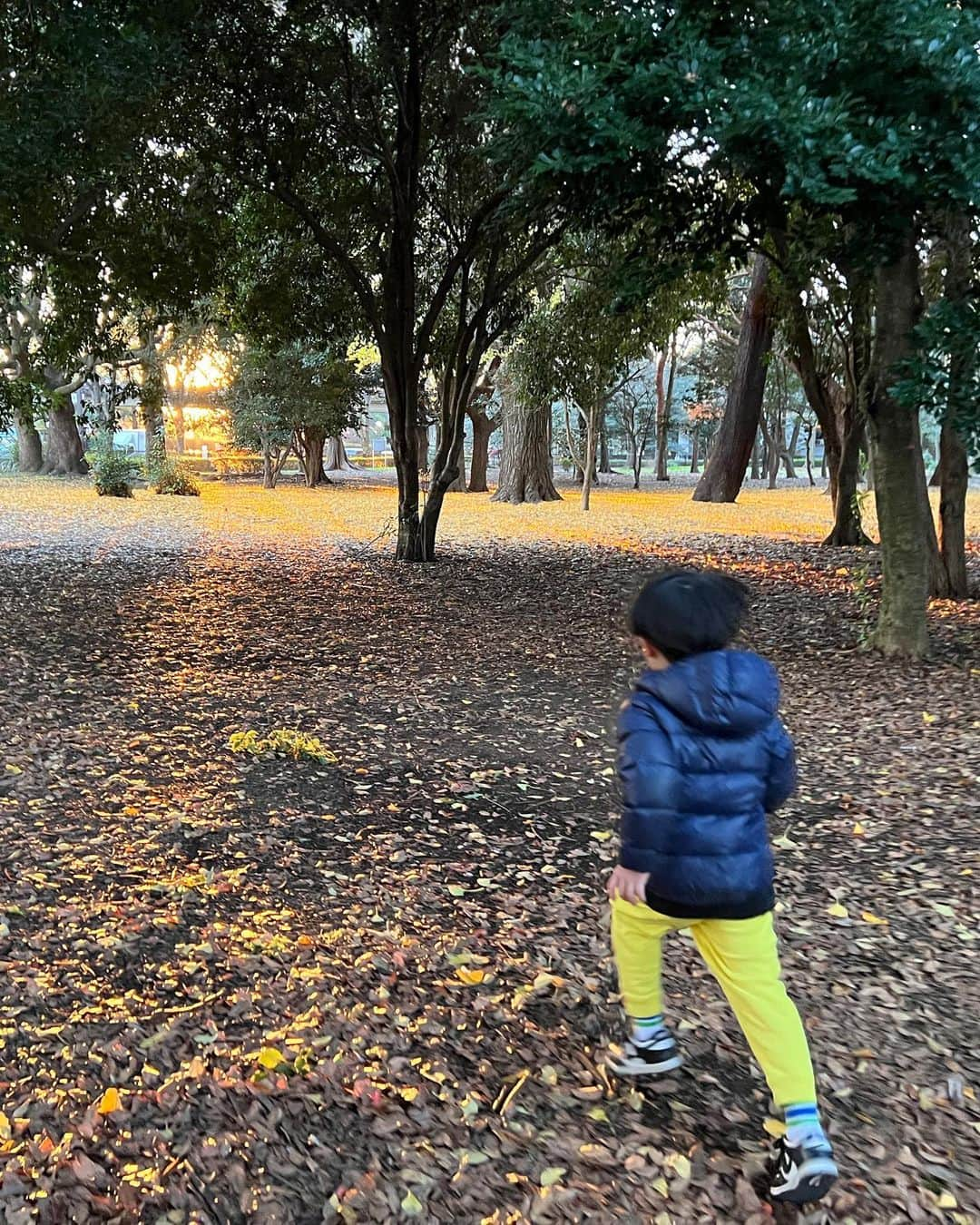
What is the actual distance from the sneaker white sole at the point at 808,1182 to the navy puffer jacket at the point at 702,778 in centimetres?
52

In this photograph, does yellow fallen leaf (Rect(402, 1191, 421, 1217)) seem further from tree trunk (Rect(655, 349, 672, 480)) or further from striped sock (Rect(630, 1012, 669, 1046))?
tree trunk (Rect(655, 349, 672, 480))

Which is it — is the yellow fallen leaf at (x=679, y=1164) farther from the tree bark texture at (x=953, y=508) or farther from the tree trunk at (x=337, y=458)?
the tree trunk at (x=337, y=458)

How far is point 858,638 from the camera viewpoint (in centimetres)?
766

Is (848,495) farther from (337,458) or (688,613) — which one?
(337,458)

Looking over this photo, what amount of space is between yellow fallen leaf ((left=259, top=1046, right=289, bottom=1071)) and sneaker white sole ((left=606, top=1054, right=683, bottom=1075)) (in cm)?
88

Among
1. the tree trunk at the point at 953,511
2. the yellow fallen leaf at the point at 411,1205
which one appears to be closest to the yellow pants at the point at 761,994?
the yellow fallen leaf at the point at 411,1205

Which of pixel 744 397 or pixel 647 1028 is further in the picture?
pixel 744 397

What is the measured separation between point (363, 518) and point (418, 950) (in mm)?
18492

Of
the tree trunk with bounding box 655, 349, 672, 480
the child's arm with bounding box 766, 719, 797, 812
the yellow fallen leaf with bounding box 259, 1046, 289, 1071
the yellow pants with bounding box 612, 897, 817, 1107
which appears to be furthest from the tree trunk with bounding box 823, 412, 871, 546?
the tree trunk with bounding box 655, 349, 672, 480

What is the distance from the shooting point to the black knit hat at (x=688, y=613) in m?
2.07

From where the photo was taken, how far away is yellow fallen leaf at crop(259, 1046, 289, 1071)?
8.12ft

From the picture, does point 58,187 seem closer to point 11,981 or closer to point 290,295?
point 290,295

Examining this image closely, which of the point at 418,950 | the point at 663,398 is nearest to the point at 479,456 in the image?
the point at 663,398

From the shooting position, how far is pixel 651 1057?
2.42m
